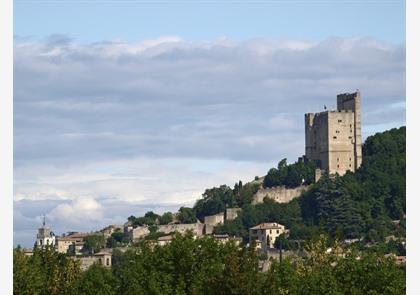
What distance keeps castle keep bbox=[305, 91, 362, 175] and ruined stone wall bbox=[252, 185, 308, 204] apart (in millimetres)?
4498

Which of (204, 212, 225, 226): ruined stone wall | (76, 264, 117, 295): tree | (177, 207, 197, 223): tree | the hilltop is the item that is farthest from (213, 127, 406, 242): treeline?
(76, 264, 117, 295): tree

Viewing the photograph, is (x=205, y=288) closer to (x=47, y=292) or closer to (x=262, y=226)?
(x=47, y=292)

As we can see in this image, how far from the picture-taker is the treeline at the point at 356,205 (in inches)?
5650

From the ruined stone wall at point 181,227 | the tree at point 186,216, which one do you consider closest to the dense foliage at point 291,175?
the tree at point 186,216

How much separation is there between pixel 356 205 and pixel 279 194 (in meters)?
12.4

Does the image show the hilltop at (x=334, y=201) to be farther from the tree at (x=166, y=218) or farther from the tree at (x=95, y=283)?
the tree at (x=95, y=283)

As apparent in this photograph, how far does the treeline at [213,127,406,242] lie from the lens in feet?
471

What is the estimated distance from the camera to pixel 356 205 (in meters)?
147

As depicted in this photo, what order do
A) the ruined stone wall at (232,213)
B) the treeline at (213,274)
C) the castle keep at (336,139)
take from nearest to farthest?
1. the treeline at (213,274)
2. the ruined stone wall at (232,213)
3. the castle keep at (336,139)

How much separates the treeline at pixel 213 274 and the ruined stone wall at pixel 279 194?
98.7 m
